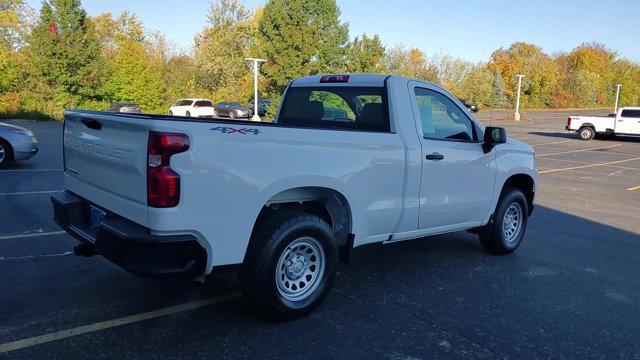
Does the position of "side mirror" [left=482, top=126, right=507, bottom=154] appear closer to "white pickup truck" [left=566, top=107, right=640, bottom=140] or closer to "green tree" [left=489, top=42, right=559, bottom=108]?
"white pickup truck" [left=566, top=107, right=640, bottom=140]

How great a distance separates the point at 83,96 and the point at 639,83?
8744cm

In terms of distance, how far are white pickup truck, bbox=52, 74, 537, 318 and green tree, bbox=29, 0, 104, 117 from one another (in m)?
32.5

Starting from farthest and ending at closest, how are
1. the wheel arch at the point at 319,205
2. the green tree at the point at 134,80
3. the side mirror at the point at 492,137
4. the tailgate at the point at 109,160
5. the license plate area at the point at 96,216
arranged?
the green tree at the point at 134,80 → the side mirror at the point at 492,137 → the wheel arch at the point at 319,205 → the license plate area at the point at 96,216 → the tailgate at the point at 109,160

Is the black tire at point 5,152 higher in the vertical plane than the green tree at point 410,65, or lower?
lower

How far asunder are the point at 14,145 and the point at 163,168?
9.79 m

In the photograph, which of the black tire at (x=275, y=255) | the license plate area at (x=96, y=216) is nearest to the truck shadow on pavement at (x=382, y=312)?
the black tire at (x=275, y=255)

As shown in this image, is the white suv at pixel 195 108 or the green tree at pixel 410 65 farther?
the green tree at pixel 410 65

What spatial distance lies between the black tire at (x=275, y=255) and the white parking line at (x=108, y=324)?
Answer: 2.30 feet

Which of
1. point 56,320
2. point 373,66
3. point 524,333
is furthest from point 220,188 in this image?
point 373,66

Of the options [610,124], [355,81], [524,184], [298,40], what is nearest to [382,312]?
[355,81]

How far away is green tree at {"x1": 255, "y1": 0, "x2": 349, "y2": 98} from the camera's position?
121 feet

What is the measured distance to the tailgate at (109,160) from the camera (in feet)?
10.6

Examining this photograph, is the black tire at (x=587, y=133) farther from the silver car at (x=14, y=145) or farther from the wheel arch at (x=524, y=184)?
the silver car at (x=14, y=145)

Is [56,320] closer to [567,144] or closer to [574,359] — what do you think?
[574,359]
